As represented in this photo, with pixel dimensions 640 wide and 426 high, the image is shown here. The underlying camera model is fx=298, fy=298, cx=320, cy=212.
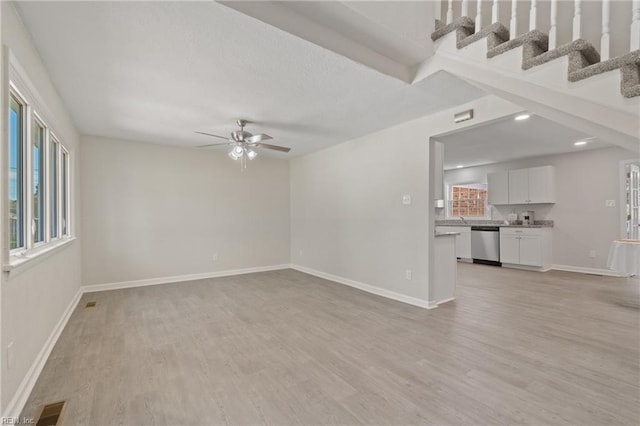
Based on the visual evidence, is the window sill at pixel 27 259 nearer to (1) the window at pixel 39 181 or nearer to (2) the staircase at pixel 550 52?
(1) the window at pixel 39 181

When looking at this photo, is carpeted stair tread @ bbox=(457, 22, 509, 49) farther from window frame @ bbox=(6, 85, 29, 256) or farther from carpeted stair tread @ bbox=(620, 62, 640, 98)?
window frame @ bbox=(6, 85, 29, 256)

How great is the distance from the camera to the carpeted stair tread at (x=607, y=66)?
164cm

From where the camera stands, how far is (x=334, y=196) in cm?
538

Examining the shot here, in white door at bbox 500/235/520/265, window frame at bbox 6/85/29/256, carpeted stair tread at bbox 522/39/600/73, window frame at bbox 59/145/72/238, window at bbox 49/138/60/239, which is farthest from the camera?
white door at bbox 500/235/520/265

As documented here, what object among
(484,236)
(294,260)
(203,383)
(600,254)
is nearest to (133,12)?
(203,383)

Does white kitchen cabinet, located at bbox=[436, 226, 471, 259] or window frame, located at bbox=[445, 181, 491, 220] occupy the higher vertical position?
window frame, located at bbox=[445, 181, 491, 220]

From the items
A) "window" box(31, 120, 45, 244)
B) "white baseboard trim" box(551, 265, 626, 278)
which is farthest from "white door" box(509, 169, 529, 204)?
"window" box(31, 120, 45, 244)

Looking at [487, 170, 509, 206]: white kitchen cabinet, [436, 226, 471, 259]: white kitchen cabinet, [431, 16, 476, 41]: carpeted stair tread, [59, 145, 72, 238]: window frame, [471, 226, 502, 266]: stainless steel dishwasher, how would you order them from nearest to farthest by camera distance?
1. [431, 16, 476, 41]: carpeted stair tread
2. [59, 145, 72, 238]: window frame
3. [471, 226, 502, 266]: stainless steel dishwasher
4. [487, 170, 509, 206]: white kitchen cabinet
5. [436, 226, 471, 259]: white kitchen cabinet

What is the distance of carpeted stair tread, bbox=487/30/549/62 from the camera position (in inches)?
81.8

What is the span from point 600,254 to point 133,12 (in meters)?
7.90

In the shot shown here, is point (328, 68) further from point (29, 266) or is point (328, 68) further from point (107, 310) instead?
point (107, 310)

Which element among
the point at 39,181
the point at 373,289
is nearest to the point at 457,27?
the point at 373,289

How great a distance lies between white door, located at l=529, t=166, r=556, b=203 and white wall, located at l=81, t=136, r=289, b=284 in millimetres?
5328

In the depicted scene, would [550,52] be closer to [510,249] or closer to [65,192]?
[65,192]
